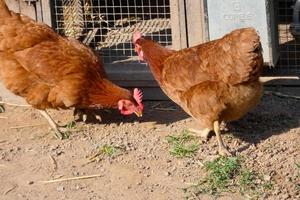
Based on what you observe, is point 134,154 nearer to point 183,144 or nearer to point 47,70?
point 183,144

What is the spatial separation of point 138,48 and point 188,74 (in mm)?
735

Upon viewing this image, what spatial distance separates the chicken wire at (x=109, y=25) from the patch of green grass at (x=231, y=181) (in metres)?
2.02

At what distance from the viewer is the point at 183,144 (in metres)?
5.43

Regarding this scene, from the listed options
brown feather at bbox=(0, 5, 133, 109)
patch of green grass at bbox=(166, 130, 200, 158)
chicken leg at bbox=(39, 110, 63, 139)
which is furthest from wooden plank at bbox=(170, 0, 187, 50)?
chicken leg at bbox=(39, 110, 63, 139)

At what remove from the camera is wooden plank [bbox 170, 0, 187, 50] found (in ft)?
19.7

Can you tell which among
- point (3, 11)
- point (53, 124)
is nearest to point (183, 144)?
point (53, 124)

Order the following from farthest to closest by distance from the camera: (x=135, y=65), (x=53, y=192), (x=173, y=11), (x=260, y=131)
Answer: (x=135, y=65) < (x=173, y=11) < (x=260, y=131) < (x=53, y=192)

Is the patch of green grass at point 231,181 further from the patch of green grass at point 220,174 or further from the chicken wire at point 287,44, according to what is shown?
the chicken wire at point 287,44

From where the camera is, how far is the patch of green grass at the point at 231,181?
468 cm

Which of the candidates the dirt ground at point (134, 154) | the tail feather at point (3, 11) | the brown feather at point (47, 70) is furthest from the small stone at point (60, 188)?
the tail feather at point (3, 11)

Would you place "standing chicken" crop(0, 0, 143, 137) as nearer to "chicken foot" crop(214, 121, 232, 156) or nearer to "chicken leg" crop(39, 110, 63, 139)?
"chicken leg" crop(39, 110, 63, 139)

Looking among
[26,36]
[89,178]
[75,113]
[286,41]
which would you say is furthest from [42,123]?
[286,41]

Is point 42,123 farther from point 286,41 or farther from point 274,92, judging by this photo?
point 286,41

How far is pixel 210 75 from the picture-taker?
16.7ft
